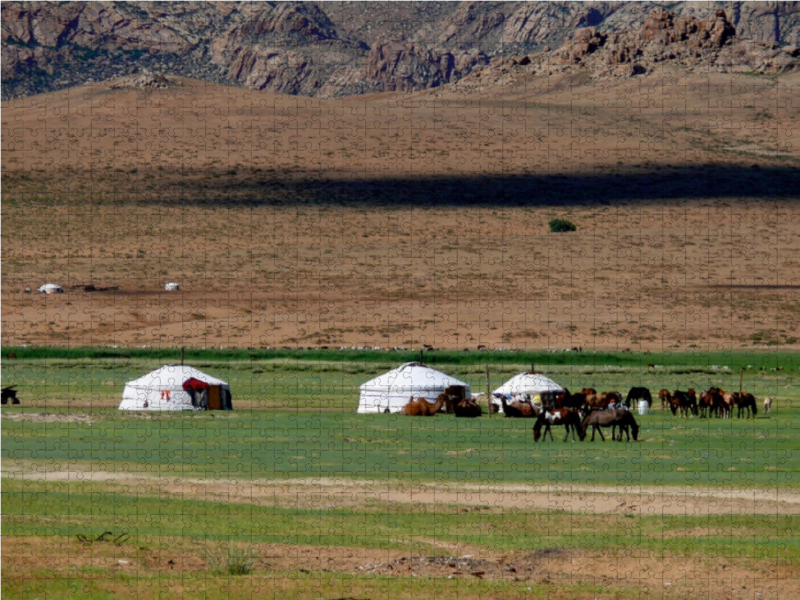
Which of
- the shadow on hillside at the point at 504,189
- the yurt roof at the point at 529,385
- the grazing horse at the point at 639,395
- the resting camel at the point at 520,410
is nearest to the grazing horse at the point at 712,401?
the grazing horse at the point at 639,395

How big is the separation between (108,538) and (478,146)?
341ft

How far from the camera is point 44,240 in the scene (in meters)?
85.7

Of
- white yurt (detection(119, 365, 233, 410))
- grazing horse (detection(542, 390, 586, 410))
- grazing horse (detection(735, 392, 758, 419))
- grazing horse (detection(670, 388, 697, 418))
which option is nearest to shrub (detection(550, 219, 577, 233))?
grazing horse (detection(670, 388, 697, 418))

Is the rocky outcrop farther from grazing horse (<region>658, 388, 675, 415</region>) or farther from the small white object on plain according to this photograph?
grazing horse (<region>658, 388, 675, 415</region>)

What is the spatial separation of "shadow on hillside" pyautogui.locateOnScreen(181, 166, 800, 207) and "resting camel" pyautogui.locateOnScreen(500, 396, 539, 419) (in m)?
57.4

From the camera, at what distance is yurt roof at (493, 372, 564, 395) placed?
45656 millimetres

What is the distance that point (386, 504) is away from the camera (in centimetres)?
2445

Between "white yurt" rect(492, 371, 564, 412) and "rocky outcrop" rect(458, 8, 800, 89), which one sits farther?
"rocky outcrop" rect(458, 8, 800, 89)

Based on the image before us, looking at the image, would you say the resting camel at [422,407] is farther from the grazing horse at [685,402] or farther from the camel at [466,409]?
the grazing horse at [685,402]

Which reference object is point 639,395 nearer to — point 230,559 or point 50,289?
point 230,559

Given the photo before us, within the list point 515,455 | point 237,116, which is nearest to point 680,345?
point 515,455

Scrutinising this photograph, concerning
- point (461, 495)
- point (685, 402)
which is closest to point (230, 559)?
point (461, 495)

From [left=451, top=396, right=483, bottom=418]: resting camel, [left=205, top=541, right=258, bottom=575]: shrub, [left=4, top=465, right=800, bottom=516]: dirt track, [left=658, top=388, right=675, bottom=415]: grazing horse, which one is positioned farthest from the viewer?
[left=658, top=388, right=675, bottom=415]: grazing horse

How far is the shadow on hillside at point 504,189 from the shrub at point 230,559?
3200 inches
